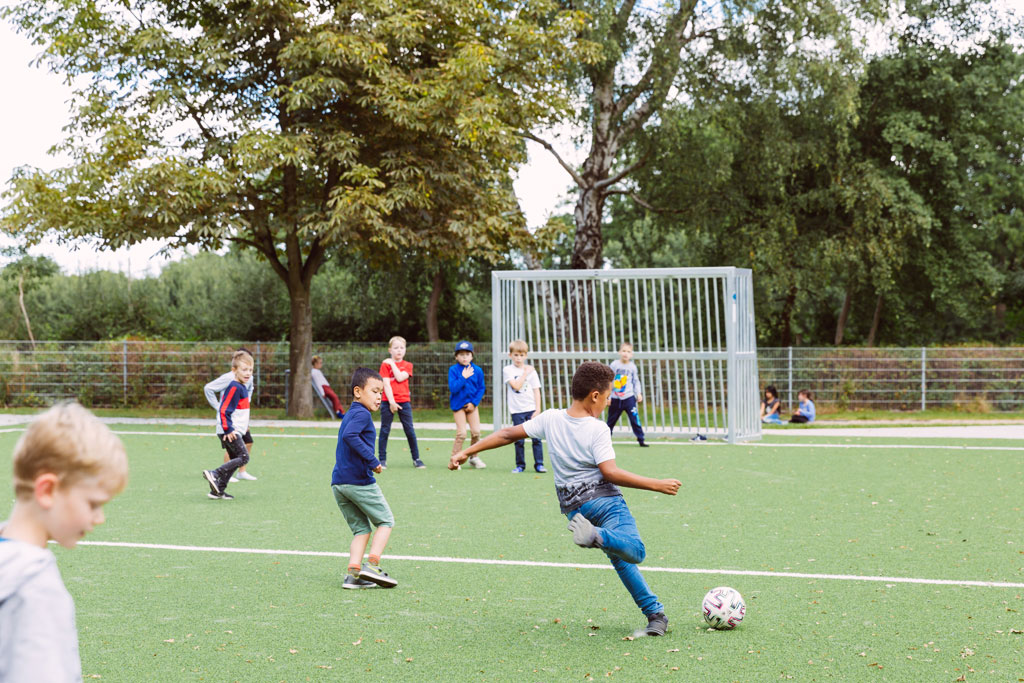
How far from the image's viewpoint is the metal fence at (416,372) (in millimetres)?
24797

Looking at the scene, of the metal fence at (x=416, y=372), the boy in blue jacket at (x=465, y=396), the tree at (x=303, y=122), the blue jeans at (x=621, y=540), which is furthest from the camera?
the metal fence at (x=416, y=372)

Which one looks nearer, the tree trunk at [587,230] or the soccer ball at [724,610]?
the soccer ball at [724,610]

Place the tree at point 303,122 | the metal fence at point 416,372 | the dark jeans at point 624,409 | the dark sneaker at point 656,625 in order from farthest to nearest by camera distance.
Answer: the metal fence at point 416,372
the tree at point 303,122
the dark jeans at point 624,409
the dark sneaker at point 656,625

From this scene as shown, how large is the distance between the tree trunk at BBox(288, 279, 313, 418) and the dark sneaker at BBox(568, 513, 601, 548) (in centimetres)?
1868

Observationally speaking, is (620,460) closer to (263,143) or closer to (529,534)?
(529,534)

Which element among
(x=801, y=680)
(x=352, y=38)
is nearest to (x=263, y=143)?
(x=352, y=38)

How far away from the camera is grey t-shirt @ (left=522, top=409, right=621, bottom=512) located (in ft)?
18.2

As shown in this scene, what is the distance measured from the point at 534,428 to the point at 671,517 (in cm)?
433

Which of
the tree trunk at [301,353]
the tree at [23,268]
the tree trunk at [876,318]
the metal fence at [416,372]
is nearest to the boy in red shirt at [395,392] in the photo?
the tree trunk at [301,353]

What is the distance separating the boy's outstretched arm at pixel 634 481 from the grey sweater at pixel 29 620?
3.45 m

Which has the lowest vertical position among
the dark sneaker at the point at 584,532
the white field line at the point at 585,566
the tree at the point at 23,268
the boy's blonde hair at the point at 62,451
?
the white field line at the point at 585,566

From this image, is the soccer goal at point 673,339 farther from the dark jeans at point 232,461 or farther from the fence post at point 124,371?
the fence post at point 124,371

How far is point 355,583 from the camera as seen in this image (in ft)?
22.8

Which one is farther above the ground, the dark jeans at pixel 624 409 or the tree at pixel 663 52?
the tree at pixel 663 52
